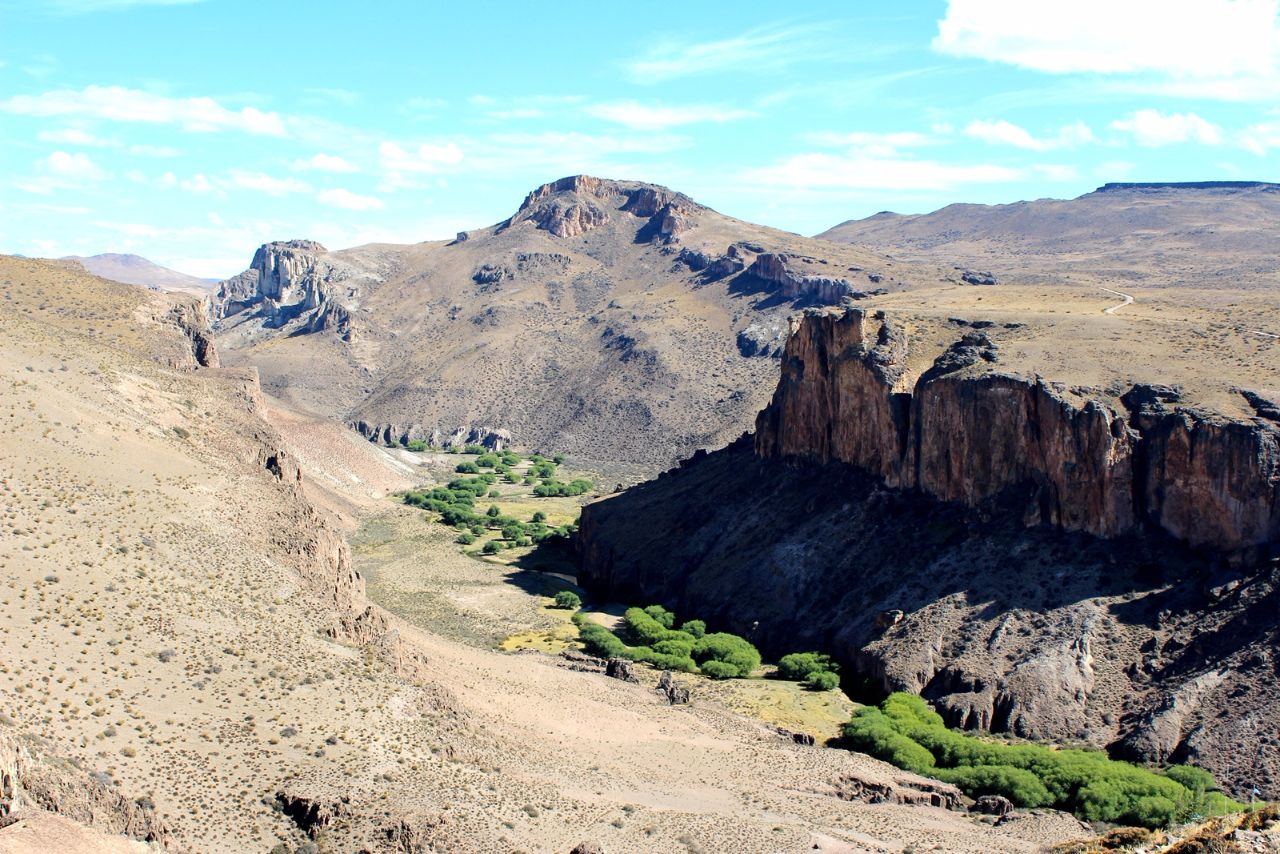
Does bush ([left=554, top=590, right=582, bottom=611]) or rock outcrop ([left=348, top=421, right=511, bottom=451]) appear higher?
rock outcrop ([left=348, top=421, right=511, bottom=451])

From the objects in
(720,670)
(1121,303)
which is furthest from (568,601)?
(1121,303)

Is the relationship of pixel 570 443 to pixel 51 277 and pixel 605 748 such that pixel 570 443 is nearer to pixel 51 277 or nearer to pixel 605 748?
pixel 51 277

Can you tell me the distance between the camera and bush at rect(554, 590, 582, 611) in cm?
8644

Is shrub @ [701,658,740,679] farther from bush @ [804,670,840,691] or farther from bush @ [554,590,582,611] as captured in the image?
bush @ [554,590,582,611]

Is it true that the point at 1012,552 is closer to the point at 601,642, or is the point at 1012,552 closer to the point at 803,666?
the point at 803,666

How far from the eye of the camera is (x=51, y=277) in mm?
89812

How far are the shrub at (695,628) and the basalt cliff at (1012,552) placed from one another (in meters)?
2.00

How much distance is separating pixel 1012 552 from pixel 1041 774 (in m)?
17.5

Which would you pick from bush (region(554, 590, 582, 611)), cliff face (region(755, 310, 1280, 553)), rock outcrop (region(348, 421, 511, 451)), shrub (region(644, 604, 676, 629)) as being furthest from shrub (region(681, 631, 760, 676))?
rock outcrop (region(348, 421, 511, 451))

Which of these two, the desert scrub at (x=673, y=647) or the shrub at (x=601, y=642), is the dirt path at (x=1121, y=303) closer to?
the desert scrub at (x=673, y=647)

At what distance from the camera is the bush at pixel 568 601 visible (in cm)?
8644

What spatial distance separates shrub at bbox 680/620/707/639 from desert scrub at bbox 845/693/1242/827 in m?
17.8

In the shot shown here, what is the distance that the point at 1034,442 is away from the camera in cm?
6894

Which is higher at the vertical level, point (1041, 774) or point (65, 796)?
point (65, 796)
